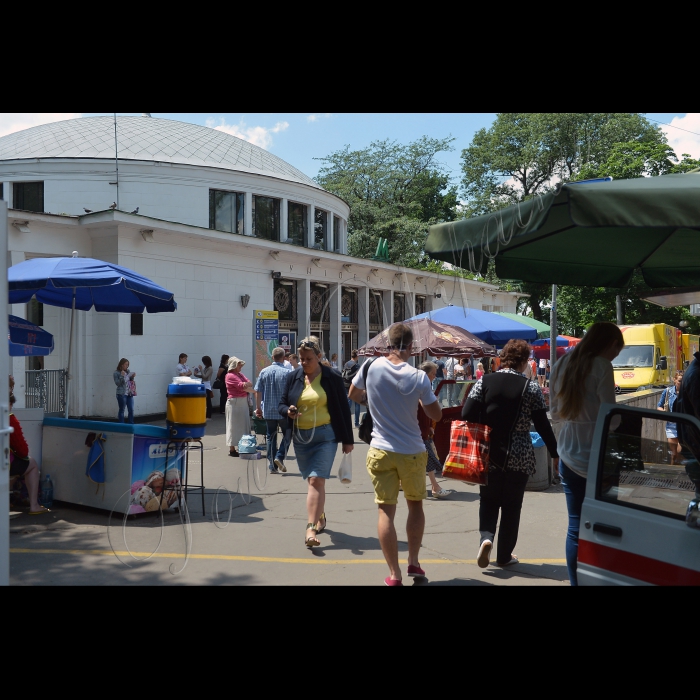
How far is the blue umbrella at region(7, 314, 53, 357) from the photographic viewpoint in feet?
29.8

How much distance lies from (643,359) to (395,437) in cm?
1987

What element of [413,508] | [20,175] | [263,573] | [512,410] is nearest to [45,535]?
[263,573]

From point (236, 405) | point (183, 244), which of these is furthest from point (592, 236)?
point (183, 244)

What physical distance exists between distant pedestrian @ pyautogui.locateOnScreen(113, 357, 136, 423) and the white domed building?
141cm

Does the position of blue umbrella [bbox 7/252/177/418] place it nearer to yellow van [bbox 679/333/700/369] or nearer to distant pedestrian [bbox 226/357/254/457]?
distant pedestrian [bbox 226/357/254/457]

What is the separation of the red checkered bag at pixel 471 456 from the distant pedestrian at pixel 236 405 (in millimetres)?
6387

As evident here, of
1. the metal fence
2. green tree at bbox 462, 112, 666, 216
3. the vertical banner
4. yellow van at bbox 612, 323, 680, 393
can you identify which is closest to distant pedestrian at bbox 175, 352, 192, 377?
the vertical banner

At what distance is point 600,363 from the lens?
14.9 ft

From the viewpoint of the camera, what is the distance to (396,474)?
194 inches

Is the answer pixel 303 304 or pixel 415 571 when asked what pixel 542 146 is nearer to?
pixel 303 304

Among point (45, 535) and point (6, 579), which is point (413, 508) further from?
point (45, 535)

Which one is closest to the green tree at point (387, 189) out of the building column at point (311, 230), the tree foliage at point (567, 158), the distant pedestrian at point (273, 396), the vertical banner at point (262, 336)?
the tree foliage at point (567, 158)

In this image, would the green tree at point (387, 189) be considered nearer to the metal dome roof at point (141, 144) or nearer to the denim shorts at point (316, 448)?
the metal dome roof at point (141, 144)

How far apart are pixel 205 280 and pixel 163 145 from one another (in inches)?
342
